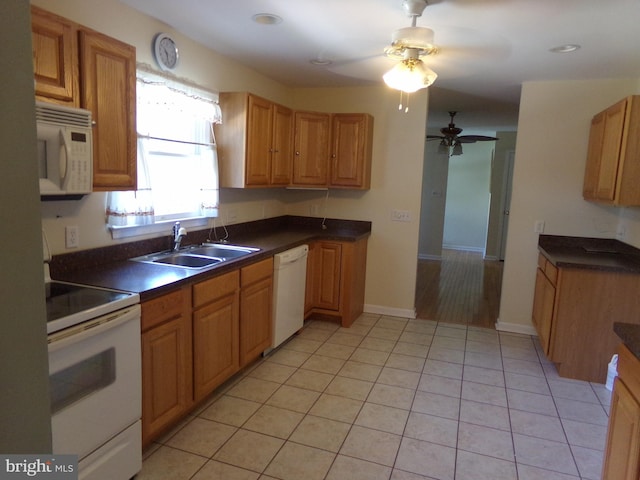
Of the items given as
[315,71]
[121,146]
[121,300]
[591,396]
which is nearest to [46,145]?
[121,146]

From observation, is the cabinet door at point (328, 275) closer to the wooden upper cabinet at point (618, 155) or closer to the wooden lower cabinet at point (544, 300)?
the wooden lower cabinet at point (544, 300)

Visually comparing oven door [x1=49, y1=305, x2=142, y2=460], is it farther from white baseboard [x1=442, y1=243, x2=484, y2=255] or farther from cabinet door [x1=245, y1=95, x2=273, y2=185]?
white baseboard [x1=442, y1=243, x2=484, y2=255]

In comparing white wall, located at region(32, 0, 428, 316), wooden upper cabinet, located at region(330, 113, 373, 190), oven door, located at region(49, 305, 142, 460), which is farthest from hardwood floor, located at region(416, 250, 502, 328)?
oven door, located at region(49, 305, 142, 460)

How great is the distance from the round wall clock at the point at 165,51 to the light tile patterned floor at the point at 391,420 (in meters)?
2.22

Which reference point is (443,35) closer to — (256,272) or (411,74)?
(411,74)

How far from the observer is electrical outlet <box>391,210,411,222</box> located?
4.49 m

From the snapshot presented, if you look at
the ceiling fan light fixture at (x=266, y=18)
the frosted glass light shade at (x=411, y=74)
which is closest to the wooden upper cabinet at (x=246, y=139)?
the ceiling fan light fixture at (x=266, y=18)

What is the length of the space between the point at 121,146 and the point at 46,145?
18.1 inches

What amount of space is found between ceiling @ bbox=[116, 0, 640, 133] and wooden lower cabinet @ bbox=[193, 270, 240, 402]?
1649 millimetres

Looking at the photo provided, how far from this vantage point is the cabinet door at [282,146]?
3.89 metres

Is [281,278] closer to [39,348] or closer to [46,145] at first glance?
[46,145]

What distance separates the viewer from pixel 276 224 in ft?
15.3

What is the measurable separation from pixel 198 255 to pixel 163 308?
0.93m

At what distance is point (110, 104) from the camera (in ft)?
6.98
